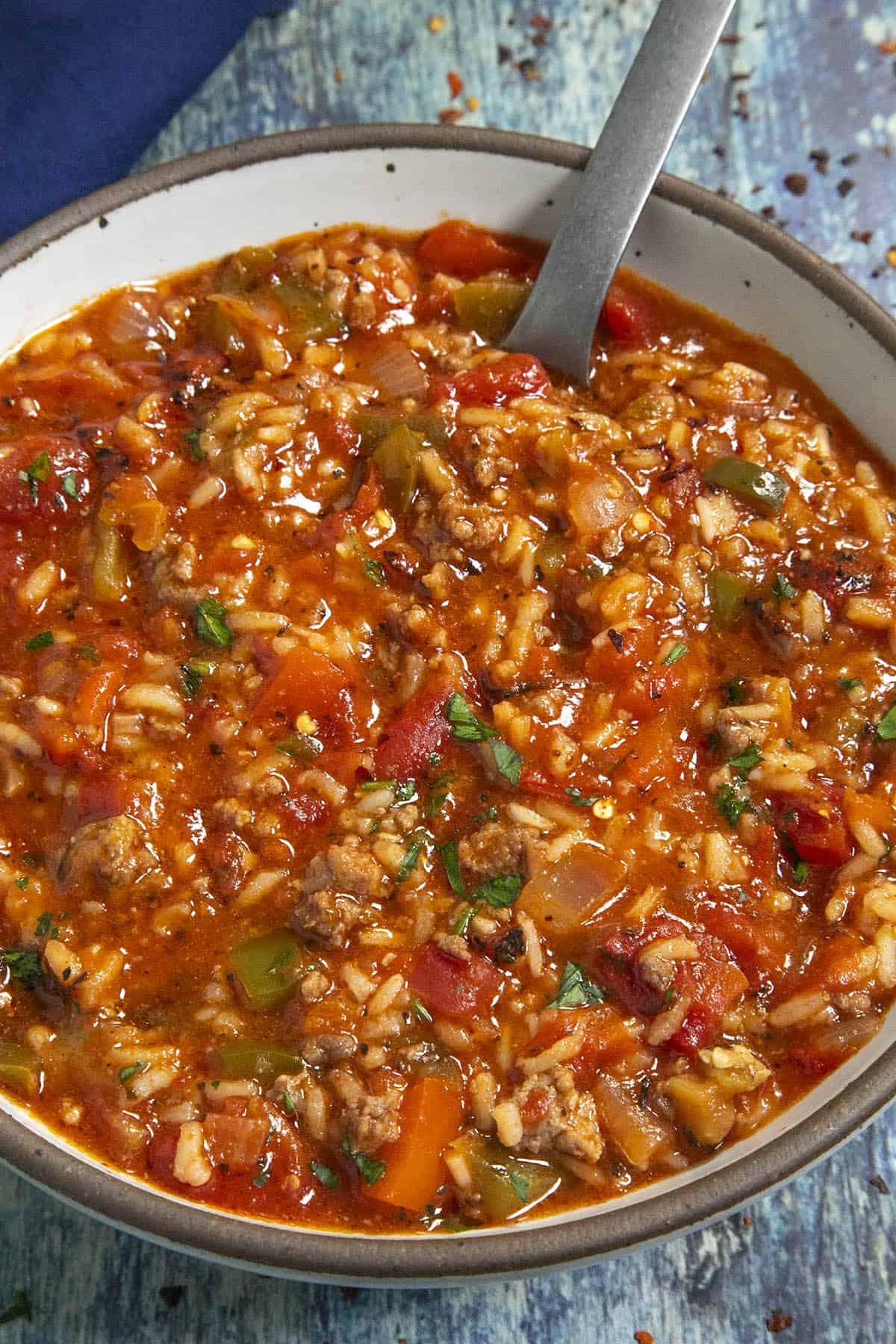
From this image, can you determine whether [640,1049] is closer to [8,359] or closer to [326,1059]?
→ [326,1059]

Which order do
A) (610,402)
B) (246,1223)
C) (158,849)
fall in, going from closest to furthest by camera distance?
(246,1223)
(158,849)
(610,402)

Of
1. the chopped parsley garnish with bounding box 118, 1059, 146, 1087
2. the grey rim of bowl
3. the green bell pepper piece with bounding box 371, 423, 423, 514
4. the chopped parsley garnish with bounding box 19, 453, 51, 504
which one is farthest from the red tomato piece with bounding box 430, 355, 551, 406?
the grey rim of bowl

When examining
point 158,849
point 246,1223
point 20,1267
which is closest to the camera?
point 246,1223

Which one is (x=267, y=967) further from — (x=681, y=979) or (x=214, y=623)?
(x=681, y=979)

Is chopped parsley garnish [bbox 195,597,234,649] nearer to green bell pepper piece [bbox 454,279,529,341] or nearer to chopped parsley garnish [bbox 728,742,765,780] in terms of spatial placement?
green bell pepper piece [bbox 454,279,529,341]

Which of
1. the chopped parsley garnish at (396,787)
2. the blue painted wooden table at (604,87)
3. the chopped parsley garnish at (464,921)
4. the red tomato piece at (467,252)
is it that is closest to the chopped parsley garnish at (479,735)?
the chopped parsley garnish at (396,787)

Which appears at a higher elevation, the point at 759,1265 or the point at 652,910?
the point at 652,910

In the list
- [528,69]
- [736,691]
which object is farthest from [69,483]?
[528,69]

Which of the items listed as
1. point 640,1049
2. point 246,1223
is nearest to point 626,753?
point 640,1049
